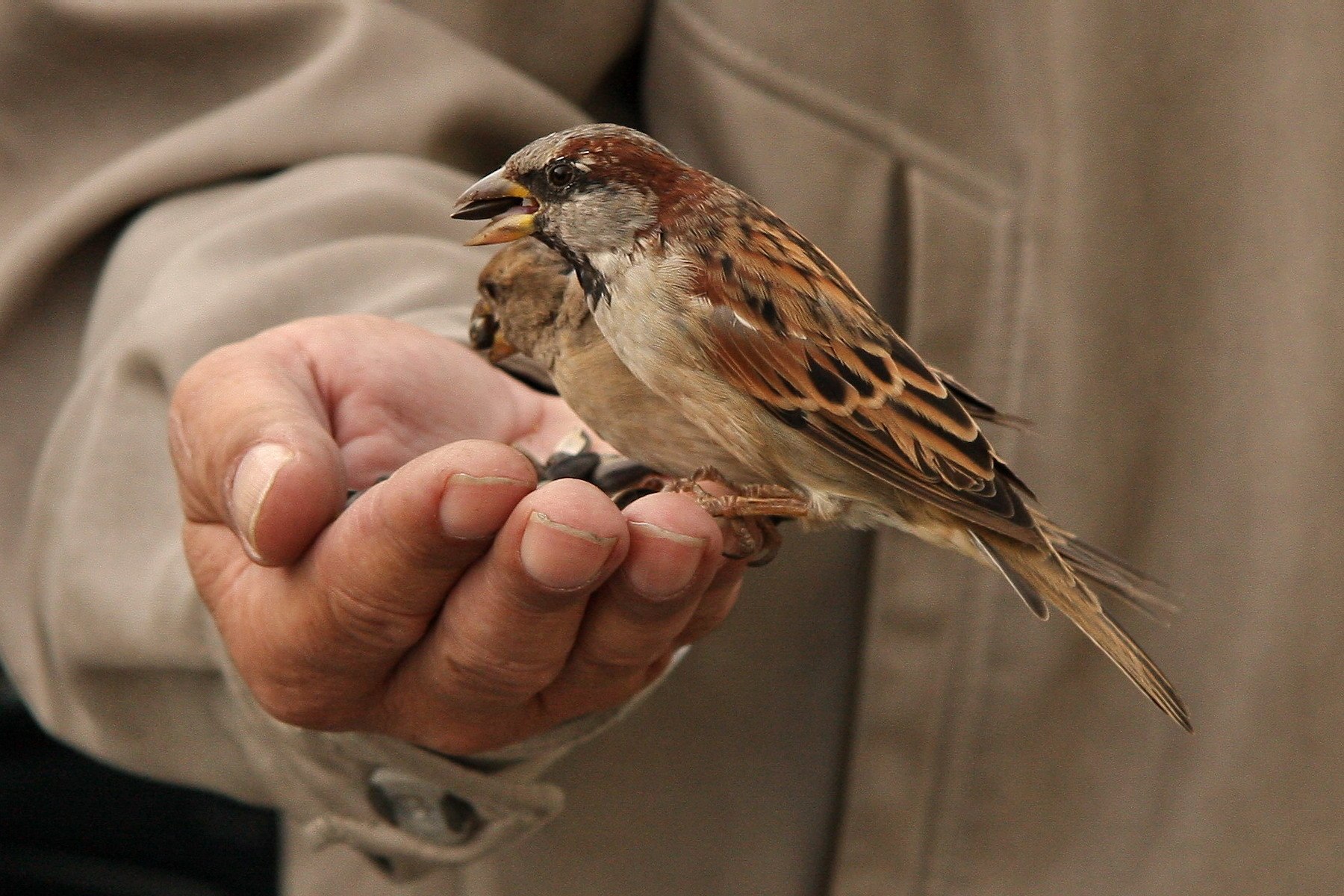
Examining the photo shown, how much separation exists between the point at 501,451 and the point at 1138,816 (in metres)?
1.46

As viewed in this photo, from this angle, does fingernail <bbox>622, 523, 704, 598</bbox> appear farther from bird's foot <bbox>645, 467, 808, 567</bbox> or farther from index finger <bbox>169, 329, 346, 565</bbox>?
index finger <bbox>169, 329, 346, 565</bbox>

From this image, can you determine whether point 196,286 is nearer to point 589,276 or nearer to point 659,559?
point 589,276

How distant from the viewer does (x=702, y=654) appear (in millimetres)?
2121

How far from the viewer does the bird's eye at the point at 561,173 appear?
140 cm

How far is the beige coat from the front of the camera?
1949mm

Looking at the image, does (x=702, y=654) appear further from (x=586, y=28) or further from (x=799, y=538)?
(x=586, y=28)

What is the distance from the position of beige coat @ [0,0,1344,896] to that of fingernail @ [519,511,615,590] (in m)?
0.75

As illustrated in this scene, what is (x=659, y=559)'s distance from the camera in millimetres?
1249

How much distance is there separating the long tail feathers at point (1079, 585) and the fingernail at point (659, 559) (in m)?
0.37

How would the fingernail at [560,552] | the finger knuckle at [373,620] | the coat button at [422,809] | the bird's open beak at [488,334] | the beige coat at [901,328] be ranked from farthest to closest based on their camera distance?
the beige coat at [901,328]
the bird's open beak at [488,334]
the coat button at [422,809]
the finger knuckle at [373,620]
the fingernail at [560,552]

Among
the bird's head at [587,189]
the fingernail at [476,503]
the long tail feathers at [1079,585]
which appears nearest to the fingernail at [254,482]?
the fingernail at [476,503]

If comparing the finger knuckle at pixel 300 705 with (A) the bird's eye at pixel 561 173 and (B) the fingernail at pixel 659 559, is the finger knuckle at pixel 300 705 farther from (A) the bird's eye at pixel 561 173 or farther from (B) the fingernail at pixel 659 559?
(A) the bird's eye at pixel 561 173

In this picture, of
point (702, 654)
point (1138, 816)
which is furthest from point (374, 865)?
point (1138, 816)

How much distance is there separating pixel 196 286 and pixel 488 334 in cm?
45
